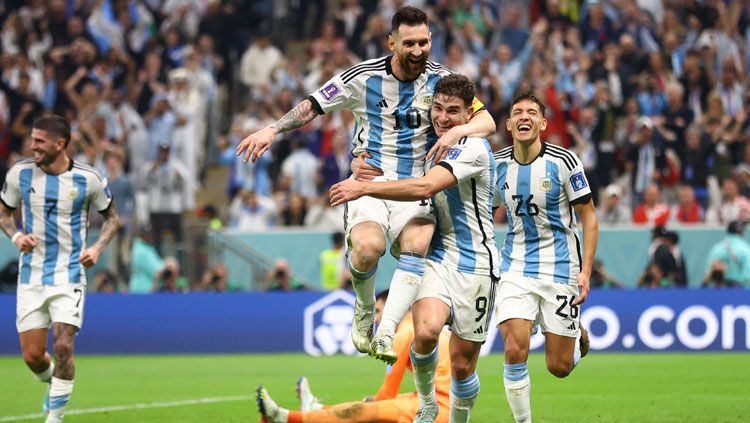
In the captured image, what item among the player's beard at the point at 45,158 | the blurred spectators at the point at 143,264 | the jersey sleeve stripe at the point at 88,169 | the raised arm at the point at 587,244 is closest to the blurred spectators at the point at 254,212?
the blurred spectators at the point at 143,264

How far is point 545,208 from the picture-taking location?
10945mm

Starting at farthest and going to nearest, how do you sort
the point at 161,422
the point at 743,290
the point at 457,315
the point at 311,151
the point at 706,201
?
1. the point at 311,151
2. the point at 706,201
3. the point at 743,290
4. the point at 161,422
5. the point at 457,315

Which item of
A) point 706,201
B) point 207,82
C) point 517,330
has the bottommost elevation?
point 517,330

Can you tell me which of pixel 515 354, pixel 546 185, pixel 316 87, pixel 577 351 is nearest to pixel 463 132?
pixel 546 185

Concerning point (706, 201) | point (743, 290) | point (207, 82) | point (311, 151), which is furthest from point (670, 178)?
point (207, 82)

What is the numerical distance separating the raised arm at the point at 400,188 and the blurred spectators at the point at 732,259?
10362 millimetres

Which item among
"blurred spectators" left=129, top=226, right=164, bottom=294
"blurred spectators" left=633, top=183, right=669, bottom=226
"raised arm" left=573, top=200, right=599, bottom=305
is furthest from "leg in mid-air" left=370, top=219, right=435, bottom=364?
"blurred spectators" left=129, top=226, right=164, bottom=294

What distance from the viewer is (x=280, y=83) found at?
77.5 feet

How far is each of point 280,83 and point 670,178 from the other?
6.85 meters

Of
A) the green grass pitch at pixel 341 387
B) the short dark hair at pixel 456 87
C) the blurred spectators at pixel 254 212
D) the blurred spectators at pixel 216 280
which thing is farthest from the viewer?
the blurred spectators at pixel 254 212

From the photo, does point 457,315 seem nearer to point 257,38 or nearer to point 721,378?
point 721,378

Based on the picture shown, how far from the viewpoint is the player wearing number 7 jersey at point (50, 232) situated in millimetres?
11641

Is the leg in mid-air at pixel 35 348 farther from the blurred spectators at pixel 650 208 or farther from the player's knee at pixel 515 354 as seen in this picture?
the blurred spectators at pixel 650 208

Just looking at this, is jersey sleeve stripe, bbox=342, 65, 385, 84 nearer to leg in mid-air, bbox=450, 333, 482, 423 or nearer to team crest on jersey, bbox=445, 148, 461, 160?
team crest on jersey, bbox=445, 148, 461, 160
